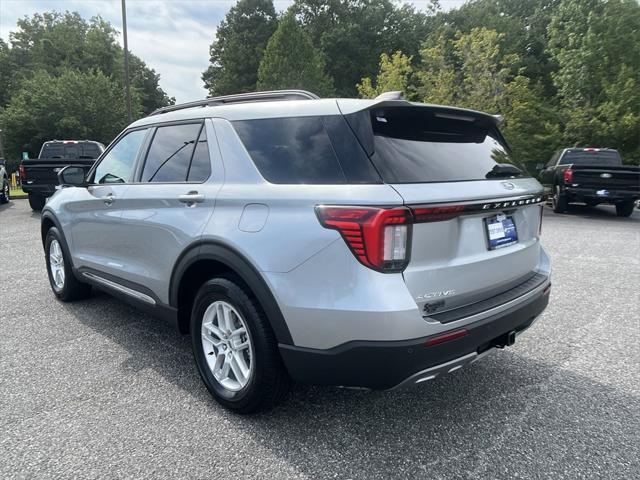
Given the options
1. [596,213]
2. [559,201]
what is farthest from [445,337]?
[596,213]

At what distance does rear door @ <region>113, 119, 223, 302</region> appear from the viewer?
2.88 meters

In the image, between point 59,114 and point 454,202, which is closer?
point 454,202

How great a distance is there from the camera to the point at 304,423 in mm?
2658

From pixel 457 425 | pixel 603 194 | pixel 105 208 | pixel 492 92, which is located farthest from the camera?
pixel 492 92

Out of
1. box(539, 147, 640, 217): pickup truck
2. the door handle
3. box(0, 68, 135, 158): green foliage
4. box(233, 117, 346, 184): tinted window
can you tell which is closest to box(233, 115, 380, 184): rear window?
box(233, 117, 346, 184): tinted window

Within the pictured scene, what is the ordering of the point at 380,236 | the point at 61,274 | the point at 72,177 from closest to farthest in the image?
the point at 380,236 < the point at 72,177 < the point at 61,274

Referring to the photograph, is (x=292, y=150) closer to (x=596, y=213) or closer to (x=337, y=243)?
(x=337, y=243)

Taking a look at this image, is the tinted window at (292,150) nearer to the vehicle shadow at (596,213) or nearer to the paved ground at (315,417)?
the paved ground at (315,417)

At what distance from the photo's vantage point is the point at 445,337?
2.17m

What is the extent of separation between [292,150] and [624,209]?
13.7 metres

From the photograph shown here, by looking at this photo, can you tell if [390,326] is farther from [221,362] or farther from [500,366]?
[500,366]

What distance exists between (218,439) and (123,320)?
2.29m

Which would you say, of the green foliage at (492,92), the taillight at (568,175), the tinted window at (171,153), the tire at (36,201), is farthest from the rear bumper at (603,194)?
the tire at (36,201)

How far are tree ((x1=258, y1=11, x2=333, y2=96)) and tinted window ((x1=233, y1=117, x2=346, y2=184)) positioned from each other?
35.2m
